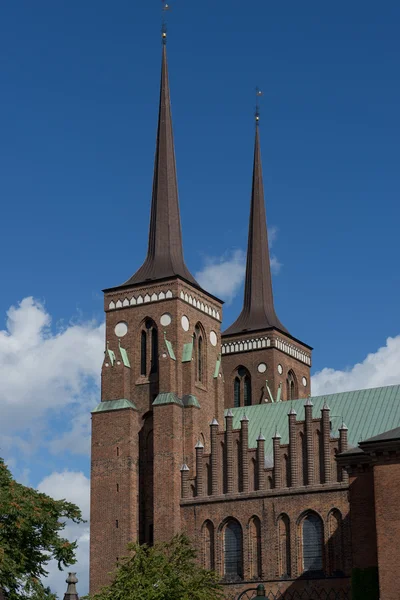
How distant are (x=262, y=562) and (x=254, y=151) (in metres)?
31.2

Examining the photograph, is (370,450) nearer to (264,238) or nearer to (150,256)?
(150,256)

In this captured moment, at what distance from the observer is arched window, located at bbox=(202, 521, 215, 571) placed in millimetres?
54812

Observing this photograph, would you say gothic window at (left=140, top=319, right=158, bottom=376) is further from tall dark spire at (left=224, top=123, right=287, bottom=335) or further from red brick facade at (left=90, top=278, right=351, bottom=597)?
tall dark spire at (left=224, top=123, right=287, bottom=335)

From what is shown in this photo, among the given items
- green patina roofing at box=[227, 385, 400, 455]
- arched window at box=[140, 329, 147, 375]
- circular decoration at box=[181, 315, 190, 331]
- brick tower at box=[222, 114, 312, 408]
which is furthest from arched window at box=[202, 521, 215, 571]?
brick tower at box=[222, 114, 312, 408]

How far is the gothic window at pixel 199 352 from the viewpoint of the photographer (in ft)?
199

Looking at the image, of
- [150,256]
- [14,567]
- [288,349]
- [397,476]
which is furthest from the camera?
[288,349]

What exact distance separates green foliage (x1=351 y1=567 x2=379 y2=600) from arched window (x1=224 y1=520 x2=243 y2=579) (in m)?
15.3

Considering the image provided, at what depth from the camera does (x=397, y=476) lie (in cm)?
3747

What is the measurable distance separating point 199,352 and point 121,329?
421 centimetres

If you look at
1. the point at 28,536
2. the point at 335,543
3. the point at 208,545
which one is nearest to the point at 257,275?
the point at 208,545

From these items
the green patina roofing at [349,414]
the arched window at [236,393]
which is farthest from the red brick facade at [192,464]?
the arched window at [236,393]

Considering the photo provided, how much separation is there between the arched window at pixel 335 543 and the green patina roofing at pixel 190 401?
9.32 metres

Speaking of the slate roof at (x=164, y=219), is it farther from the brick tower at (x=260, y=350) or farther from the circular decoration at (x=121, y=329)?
the brick tower at (x=260, y=350)

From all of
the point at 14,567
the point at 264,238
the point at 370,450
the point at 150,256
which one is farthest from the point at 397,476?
the point at 264,238
